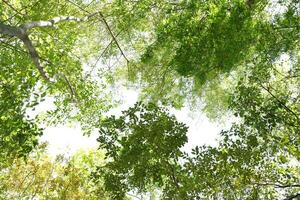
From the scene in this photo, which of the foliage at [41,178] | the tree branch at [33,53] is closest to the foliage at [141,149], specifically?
the tree branch at [33,53]

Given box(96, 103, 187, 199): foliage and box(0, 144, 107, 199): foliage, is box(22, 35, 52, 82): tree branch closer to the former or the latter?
box(96, 103, 187, 199): foliage

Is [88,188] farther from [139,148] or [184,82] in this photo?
[139,148]

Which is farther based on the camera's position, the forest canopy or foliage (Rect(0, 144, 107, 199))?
foliage (Rect(0, 144, 107, 199))

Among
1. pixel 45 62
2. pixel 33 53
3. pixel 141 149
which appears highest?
pixel 45 62

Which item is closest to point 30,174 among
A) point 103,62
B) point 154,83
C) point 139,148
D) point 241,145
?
point 103,62

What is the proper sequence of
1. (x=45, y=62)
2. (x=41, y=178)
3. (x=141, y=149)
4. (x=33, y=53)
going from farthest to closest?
1. (x=41, y=178)
2. (x=45, y=62)
3. (x=33, y=53)
4. (x=141, y=149)

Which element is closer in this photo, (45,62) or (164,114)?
(164,114)

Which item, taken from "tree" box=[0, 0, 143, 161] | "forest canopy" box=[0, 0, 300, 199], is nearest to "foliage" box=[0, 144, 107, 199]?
"forest canopy" box=[0, 0, 300, 199]

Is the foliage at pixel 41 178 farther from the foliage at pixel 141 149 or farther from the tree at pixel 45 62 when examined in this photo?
the foliage at pixel 141 149

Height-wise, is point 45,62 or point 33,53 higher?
point 45,62

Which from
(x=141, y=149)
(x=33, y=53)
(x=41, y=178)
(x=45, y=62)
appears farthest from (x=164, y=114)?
(x=41, y=178)

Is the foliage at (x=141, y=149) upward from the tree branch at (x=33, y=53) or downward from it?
downward

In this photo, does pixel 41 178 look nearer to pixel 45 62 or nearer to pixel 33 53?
pixel 45 62

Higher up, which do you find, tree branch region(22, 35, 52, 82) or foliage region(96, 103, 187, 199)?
tree branch region(22, 35, 52, 82)
